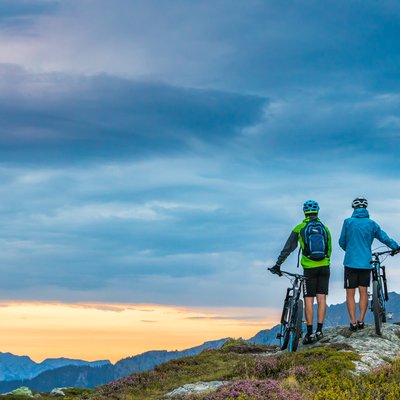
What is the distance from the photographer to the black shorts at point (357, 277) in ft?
74.6

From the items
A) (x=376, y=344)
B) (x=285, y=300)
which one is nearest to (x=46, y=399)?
(x=285, y=300)

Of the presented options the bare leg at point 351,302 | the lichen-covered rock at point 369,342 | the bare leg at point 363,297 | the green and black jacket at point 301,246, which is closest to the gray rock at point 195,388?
the lichen-covered rock at point 369,342

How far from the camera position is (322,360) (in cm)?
1825

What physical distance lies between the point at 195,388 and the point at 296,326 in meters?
4.35

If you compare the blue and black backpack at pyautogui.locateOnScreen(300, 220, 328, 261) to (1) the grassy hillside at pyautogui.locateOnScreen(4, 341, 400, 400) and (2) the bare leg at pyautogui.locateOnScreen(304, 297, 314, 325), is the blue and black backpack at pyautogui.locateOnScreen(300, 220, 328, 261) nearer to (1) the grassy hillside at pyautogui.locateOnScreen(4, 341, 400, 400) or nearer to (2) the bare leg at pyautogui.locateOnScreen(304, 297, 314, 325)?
(2) the bare leg at pyautogui.locateOnScreen(304, 297, 314, 325)

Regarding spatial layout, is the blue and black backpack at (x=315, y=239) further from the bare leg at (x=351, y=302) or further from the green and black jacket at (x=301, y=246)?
the bare leg at (x=351, y=302)

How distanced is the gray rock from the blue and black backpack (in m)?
5.63

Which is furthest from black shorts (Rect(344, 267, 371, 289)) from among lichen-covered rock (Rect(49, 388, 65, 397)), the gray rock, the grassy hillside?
lichen-covered rock (Rect(49, 388, 65, 397))

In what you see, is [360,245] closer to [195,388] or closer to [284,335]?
[284,335]

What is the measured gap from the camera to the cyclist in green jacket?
21.4 meters

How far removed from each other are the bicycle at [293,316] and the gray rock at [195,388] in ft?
12.6

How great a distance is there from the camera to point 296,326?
20.8 metres

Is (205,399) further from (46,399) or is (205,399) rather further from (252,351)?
(46,399)

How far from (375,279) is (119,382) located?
908cm
